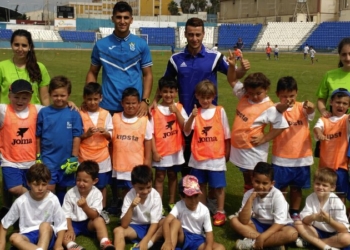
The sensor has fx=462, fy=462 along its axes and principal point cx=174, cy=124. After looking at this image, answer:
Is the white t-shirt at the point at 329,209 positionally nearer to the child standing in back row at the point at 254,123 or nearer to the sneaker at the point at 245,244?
the sneaker at the point at 245,244

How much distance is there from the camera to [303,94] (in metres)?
14.6

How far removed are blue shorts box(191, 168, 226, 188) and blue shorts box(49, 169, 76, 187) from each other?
4.32 ft

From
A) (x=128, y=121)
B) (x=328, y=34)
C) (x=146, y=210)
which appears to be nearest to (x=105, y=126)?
(x=128, y=121)

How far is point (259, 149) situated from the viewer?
496cm

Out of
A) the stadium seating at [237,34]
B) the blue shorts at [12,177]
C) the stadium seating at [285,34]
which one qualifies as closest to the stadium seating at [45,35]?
the stadium seating at [237,34]

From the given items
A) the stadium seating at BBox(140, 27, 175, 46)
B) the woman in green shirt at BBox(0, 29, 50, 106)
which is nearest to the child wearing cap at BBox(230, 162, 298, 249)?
the woman in green shirt at BBox(0, 29, 50, 106)

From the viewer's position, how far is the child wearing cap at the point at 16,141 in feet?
15.0

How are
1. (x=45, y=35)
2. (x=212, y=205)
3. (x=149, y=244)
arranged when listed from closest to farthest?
(x=149, y=244), (x=212, y=205), (x=45, y=35)

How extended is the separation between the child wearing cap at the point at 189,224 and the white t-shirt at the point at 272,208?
482 mm

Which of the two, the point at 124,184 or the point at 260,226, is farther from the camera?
the point at 124,184

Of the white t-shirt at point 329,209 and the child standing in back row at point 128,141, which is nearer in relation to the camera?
the white t-shirt at point 329,209

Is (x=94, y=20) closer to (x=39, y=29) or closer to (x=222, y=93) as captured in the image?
(x=39, y=29)

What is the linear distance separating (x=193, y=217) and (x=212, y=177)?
0.82m

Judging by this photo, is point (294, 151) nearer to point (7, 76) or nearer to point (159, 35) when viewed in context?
point (7, 76)
